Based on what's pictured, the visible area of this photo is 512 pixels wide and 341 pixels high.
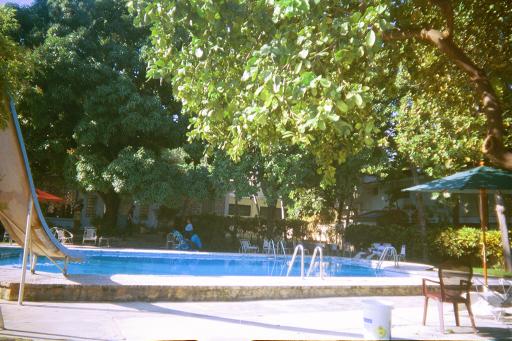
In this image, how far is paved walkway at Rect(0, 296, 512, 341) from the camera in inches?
203

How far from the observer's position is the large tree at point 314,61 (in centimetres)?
499

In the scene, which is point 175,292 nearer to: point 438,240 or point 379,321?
point 379,321

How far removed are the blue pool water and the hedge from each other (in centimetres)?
397

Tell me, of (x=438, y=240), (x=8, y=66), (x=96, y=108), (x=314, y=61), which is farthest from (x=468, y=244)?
(x=8, y=66)

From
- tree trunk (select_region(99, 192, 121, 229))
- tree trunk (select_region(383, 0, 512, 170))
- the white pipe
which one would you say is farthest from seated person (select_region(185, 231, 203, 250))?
tree trunk (select_region(383, 0, 512, 170))

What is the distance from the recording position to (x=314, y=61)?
17.9ft

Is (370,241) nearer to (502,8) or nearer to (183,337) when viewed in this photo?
(502,8)

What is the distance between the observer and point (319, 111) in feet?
14.9

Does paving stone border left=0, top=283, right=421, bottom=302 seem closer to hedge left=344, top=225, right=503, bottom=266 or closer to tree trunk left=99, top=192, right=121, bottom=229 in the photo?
hedge left=344, top=225, right=503, bottom=266

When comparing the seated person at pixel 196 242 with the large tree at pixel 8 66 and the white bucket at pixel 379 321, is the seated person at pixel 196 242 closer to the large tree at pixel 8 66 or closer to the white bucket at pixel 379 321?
the large tree at pixel 8 66

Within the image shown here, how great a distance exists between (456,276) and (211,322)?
366 cm

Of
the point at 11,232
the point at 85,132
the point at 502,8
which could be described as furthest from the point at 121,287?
the point at 85,132

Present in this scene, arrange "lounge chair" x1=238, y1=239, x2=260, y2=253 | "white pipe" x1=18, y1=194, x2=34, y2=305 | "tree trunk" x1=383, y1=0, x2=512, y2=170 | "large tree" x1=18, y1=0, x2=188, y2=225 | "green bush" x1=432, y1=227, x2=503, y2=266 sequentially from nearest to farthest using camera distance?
"tree trunk" x1=383, y1=0, x2=512, y2=170
"white pipe" x1=18, y1=194, x2=34, y2=305
"green bush" x1=432, y1=227, x2=503, y2=266
"large tree" x1=18, y1=0, x2=188, y2=225
"lounge chair" x1=238, y1=239, x2=260, y2=253

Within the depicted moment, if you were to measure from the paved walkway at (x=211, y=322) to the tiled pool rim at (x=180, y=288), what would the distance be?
0.23 m
